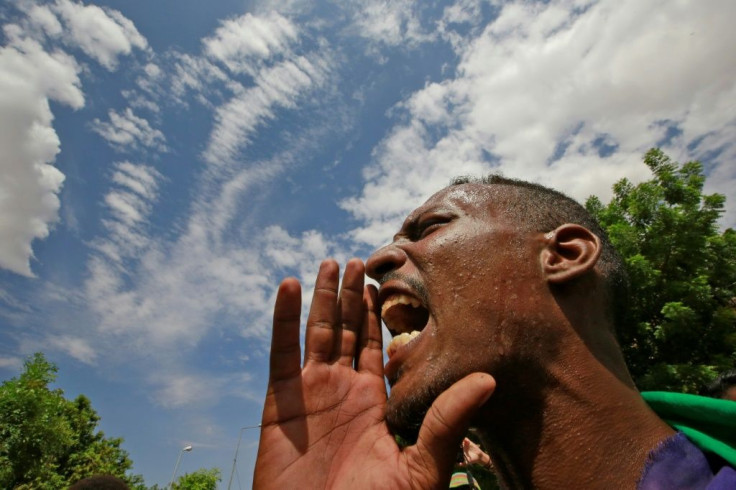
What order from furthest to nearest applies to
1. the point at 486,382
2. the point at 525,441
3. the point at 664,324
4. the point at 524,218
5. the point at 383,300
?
the point at 664,324
the point at 383,300
the point at 524,218
the point at 525,441
the point at 486,382

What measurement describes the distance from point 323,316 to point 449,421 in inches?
46.7

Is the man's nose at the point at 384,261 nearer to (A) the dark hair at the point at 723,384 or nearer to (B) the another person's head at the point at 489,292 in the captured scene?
(B) the another person's head at the point at 489,292

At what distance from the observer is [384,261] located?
9.43ft

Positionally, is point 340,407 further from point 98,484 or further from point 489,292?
point 98,484

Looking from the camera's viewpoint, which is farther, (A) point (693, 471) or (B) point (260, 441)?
(B) point (260, 441)

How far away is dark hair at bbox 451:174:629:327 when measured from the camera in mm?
2734

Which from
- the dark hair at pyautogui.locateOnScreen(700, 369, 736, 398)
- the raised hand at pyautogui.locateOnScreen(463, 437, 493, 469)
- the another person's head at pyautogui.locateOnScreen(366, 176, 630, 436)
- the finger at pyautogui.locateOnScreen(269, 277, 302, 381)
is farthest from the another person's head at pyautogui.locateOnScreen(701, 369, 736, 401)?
the finger at pyautogui.locateOnScreen(269, 277, 302, 381)

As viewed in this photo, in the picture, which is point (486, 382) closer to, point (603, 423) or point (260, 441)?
point (603, 423)

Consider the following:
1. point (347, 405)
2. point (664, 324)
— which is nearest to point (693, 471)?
point (347, 405)

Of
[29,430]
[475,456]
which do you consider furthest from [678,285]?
[29,430]

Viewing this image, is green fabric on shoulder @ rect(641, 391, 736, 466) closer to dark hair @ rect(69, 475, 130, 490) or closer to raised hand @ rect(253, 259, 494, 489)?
raised hand @ rect(253, 259, 494, 489)

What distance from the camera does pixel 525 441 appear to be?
224cm

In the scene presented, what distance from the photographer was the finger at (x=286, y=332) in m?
2.54

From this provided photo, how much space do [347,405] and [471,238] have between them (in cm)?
133
